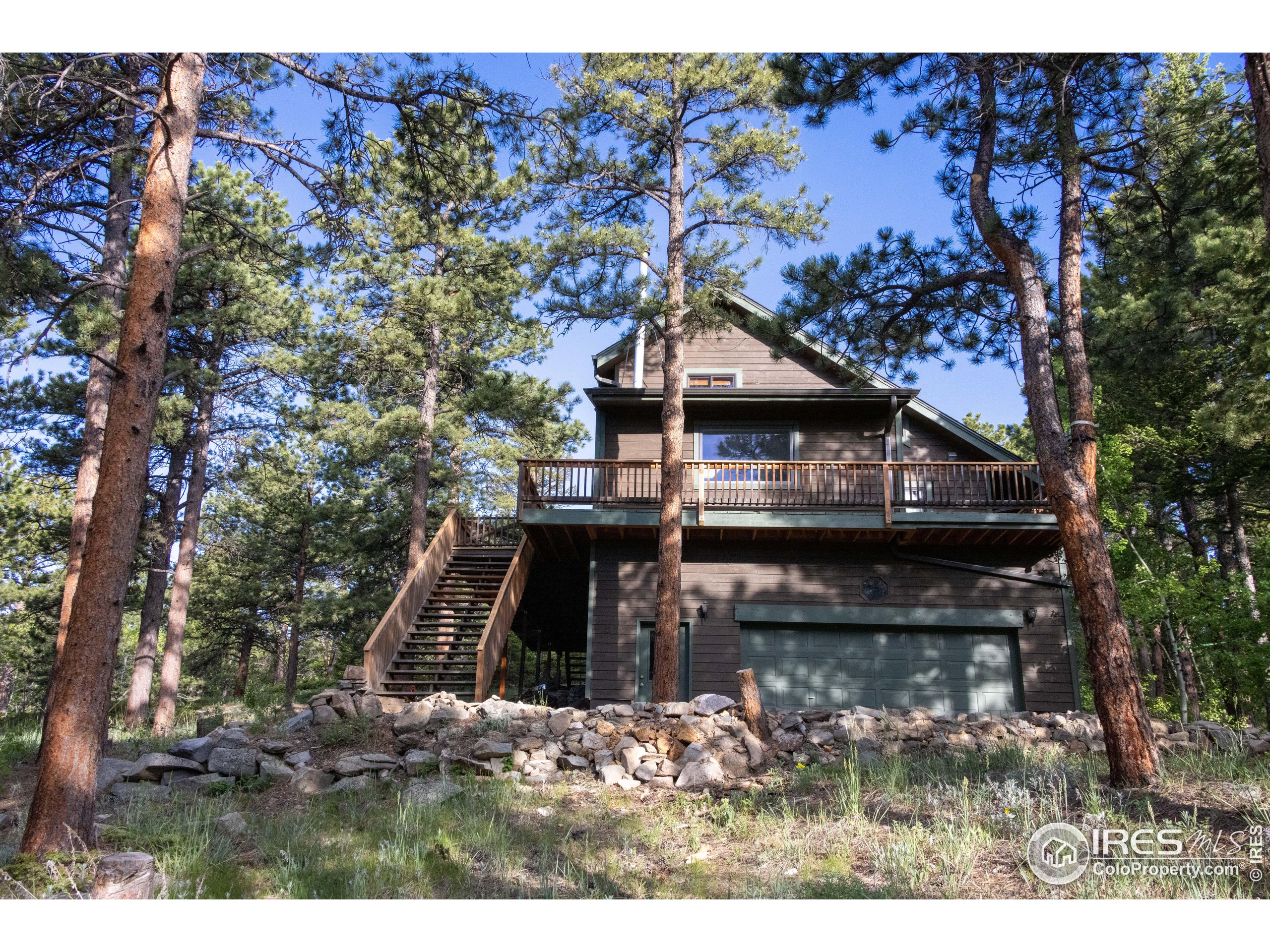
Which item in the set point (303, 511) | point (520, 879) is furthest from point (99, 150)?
point (303, 511)

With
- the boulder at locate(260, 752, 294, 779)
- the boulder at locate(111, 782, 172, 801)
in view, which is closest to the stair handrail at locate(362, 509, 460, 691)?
the boulder at locate(260, 752, 294, 779)

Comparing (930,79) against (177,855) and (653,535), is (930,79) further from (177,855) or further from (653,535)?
(177,855)

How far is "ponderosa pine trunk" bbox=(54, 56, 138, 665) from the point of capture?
32.4 feet

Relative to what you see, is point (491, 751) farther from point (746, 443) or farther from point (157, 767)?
point (746, 443)

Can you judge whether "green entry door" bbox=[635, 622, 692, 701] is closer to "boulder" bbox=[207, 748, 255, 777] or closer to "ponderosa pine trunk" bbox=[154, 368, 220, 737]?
"boulder" bbox=[207, 748, 255, 777]

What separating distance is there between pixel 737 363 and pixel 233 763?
1099 centimetres

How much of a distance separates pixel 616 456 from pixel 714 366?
278cm

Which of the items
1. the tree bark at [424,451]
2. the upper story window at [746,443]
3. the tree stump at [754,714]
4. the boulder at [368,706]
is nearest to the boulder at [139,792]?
the boulder at [368,706]

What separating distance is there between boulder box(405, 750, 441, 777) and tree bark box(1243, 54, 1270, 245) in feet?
26.7

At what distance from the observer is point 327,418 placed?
17891 millimetres

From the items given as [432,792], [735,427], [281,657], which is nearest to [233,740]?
[432,792]

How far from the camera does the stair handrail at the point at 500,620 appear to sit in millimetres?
10445

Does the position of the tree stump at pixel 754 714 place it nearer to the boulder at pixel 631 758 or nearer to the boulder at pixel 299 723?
the boulder at pixel 631 758

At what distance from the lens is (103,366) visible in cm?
1084
